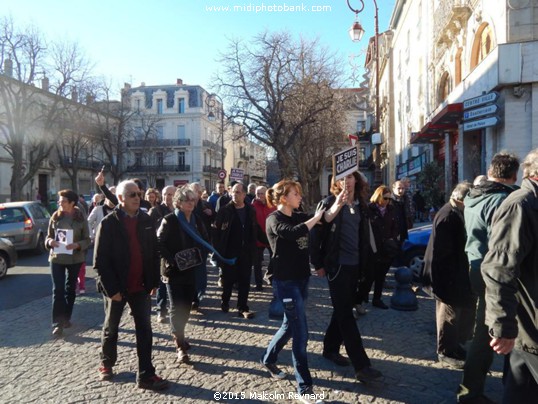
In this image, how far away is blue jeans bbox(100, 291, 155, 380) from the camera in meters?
3.91

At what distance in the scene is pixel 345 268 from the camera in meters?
3.88

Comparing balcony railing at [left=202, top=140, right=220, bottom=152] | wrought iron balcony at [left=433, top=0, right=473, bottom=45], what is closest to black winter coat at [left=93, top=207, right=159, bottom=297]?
wrought iron balcony at [left=433, top=0, right=473, bottom=45]

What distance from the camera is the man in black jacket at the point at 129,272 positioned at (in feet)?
12.7

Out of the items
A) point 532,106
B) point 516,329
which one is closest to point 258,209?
point 516,329

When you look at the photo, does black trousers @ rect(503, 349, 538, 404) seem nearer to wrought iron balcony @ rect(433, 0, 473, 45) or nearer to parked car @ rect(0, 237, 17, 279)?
parked car @ rect(0, 237, 17, 279)

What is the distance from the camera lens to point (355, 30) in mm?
15047

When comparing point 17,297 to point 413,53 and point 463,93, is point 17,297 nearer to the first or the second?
point 463,93

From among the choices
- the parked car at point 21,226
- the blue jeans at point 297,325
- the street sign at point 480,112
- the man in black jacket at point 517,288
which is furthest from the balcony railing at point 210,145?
the man in black jacket at point 517,288

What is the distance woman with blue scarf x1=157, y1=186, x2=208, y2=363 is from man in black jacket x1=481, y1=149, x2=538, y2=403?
10.3 ft

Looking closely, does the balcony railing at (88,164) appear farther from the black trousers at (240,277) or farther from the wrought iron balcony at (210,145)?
the black trousers at (240,277)

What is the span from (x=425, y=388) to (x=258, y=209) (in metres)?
4.63

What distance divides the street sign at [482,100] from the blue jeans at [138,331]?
11066mm

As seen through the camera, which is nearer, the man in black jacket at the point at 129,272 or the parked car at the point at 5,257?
the man in black jacket at the point at 129,272

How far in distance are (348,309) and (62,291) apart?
3.85 meters
